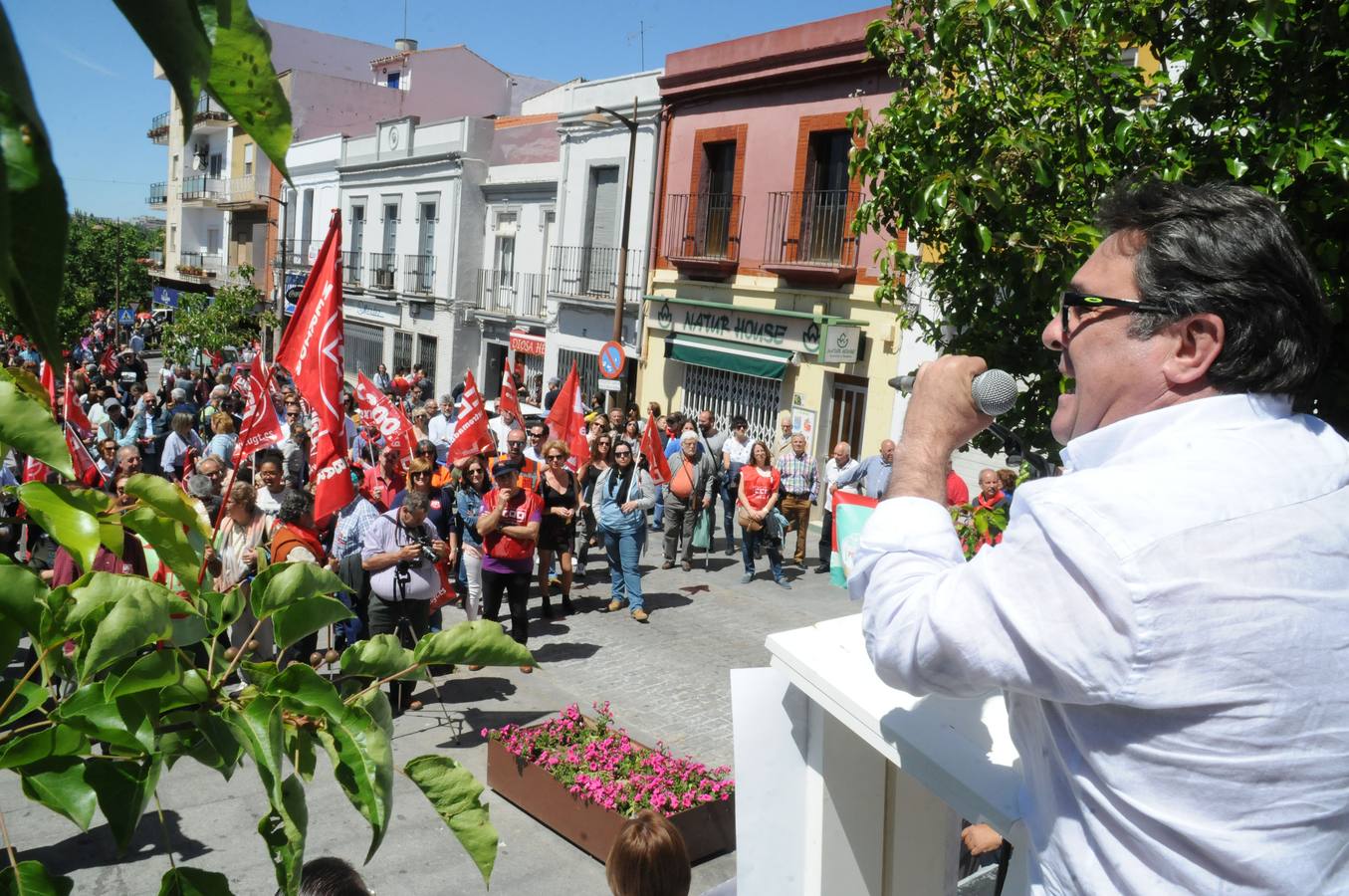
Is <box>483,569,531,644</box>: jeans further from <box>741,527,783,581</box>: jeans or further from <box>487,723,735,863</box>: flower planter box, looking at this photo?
<box>741,527,783,581</box>: jeans

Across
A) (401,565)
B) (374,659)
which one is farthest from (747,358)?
(374,659)

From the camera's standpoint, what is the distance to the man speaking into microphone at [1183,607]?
1142 mm

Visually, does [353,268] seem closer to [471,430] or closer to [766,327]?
[766,327]

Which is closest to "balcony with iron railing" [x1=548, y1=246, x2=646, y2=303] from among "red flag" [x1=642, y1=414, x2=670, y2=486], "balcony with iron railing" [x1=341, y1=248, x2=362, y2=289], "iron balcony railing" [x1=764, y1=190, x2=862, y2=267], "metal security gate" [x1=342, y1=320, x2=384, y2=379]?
"iron balcony railing" [x1=764, y1=190, x2=862, y2=267]

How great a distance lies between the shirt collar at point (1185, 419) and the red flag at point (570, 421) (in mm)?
11326

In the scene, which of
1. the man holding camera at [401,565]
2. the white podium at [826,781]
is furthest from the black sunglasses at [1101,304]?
the man holding camera at [401,565]

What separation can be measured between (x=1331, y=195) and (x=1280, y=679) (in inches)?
Answer: 105

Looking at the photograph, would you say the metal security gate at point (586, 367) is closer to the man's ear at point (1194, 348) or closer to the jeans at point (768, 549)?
the jeans at point (768, 549)

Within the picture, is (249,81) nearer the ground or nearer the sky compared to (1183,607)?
nearer the sky

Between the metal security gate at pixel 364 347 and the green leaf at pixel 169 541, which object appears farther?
the metal security gate at pixel 364 347

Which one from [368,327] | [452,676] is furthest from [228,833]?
[368,327]

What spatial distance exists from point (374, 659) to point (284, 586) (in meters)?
0.15

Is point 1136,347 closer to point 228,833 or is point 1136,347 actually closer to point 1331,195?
point 1331,195

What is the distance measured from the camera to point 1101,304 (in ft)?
4.58
